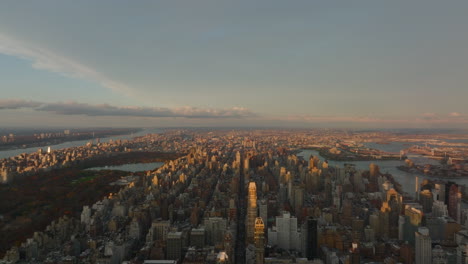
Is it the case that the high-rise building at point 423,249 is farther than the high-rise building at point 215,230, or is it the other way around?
the high-rise building at point 215,230

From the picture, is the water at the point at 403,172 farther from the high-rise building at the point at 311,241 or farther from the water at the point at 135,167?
the water at the point at 135,167

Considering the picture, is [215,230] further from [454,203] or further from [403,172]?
[403,172]

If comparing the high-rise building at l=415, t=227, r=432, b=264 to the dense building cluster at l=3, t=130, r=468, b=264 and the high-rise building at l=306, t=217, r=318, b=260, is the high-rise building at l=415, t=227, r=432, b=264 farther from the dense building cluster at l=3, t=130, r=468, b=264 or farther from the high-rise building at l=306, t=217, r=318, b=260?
the high-rise building at l=306, t=217, r=318, b=260

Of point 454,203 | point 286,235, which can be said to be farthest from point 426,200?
point 286,235

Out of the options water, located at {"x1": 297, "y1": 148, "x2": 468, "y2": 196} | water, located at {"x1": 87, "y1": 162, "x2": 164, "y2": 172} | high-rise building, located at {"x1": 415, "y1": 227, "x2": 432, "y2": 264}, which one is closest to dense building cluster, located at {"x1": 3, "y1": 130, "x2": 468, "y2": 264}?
high-rise building, located at {"x1": 415, "y1": 227, "x2": 432, "y2": 264}

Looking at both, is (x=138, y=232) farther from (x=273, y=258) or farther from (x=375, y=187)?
(x=375, y=187)

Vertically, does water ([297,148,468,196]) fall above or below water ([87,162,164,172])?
above

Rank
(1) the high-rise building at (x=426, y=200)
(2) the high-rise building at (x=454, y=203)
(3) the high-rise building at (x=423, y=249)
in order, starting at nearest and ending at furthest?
(3) the high-rise building at (x=423, y=249) → (2) the high-rise building at (x=454, y=203) → (1) the high-rise building at (x=426, y=200)

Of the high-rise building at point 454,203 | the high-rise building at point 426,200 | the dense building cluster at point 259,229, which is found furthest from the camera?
the high-rise building at point 426,200

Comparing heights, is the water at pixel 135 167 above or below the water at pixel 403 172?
below

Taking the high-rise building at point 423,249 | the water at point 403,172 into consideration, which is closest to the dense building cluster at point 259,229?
the high-rise building at point 423,249

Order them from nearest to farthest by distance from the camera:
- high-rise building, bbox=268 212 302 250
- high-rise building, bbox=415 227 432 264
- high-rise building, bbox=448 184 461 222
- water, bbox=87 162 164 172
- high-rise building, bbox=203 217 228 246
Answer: high-rise building, bbox=415 227 432 264
high-rise building, bbox=268 212 302 250
high-rise building, bbox=203 217 228 246
high-rise building, bbox=448 184 461 222
water, bbox=87 162 164 172
